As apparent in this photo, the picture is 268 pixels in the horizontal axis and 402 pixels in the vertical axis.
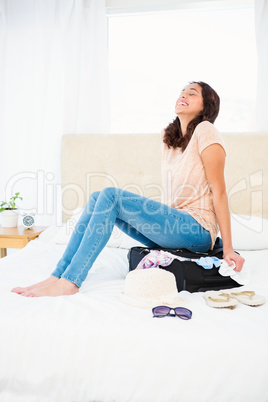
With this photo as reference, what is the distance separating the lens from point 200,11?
10.3 feet

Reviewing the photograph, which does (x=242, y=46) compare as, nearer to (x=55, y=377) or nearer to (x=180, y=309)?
(x=180, y=309)

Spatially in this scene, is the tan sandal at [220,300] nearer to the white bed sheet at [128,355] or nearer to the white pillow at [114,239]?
the white bed sheet at [128,355]

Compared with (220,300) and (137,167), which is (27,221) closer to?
(137,167)

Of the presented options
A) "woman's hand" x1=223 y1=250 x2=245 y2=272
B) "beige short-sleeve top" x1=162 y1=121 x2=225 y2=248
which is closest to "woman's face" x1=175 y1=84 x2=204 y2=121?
"beige short-sleeve top" x1=162 y1=121 x2=225 y2=248

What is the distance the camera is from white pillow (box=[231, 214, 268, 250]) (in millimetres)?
2471

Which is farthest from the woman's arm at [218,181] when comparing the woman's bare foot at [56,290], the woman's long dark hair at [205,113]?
the woman's bare foot at [56,290]

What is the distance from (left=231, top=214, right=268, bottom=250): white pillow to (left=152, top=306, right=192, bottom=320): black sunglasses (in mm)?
1270

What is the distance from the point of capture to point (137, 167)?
3055 mm

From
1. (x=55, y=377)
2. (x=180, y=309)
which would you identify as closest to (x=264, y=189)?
(x=180, y=309)

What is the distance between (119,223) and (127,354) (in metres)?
0.78

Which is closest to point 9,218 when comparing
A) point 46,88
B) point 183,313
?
point 46,88

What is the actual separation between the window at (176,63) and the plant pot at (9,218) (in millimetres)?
1109

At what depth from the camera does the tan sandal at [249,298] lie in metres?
1.41

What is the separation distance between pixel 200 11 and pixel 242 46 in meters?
0.46
